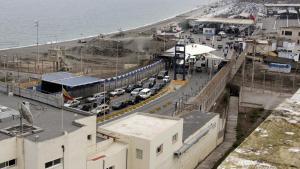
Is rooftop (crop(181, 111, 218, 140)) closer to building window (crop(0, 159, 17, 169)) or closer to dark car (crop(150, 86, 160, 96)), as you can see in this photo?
dark car (crop(150, 86, 160, 96))

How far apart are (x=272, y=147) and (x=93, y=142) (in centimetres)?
531

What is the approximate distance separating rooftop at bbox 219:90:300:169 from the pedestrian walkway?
134 inches

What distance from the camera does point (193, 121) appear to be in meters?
18.2

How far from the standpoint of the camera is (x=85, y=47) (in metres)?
46.0

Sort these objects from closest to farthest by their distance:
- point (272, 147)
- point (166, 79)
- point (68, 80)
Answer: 1. point (272, 147)
2. point (68, 80)
3. point (166, 79)

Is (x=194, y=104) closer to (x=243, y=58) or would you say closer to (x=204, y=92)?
(x=204, y=92)

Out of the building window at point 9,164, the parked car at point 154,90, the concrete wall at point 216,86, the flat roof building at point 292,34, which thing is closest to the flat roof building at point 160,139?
the building window at point 9,164

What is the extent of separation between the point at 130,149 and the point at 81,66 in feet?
79.1

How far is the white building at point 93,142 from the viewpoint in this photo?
10.1 meters

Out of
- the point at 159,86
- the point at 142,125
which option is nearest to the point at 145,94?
the point at 159,86

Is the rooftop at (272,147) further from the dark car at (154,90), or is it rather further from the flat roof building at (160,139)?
the dark car at (154,90)

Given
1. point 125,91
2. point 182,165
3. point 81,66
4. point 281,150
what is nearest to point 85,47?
point 81,66

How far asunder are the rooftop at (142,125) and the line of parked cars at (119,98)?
17.9ft

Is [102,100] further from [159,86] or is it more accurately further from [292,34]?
[292,34]
